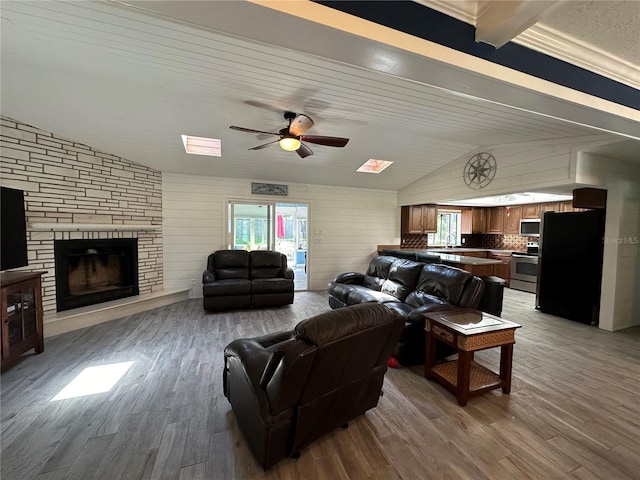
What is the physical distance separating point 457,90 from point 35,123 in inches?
187

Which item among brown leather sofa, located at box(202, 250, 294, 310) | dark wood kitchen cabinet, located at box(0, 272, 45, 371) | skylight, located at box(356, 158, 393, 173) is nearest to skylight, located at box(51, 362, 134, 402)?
dark wood kitchen cabinet, located at box(0, 272, 45, 371)

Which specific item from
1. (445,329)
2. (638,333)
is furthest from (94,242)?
(638,333)

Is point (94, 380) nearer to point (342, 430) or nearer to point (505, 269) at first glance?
point (342, 430)

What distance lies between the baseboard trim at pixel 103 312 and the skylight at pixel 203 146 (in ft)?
8.65

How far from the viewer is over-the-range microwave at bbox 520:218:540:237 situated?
20.6 feet

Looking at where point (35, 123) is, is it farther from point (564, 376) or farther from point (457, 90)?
point (564, 376)

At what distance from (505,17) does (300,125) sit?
196cm

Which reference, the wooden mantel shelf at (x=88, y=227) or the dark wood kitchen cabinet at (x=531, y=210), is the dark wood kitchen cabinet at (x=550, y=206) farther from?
the wooden mantel shelf at (x=88, y=227)

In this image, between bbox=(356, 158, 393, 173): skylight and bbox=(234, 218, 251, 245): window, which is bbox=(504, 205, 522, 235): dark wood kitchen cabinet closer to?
bbox=(356, 158, 393, 173): skylight

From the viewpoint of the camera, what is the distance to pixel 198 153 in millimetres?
4457

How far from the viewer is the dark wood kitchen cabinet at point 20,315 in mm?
2453

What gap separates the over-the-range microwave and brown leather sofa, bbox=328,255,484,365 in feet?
14.7

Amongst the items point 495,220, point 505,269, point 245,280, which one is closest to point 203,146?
point 245,280

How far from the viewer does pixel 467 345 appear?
6.86 feet
